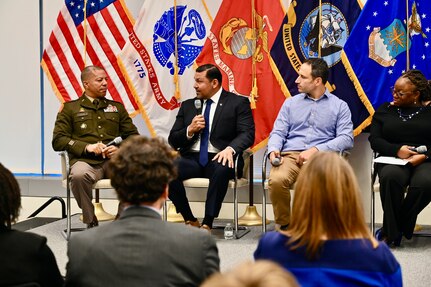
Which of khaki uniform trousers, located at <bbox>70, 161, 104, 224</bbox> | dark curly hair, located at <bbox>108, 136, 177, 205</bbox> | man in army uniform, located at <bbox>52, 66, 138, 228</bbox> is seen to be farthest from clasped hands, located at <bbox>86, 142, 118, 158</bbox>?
dark curly hair, located at <bbox>108, 136, 177, 205</bbox>

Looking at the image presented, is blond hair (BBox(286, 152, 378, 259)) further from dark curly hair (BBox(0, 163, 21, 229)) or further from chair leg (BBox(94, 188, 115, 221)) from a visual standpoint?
chair leg (BBox(94, 188, 115, 221))

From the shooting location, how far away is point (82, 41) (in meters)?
6.56

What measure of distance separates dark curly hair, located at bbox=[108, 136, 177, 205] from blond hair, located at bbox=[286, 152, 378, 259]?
43cm

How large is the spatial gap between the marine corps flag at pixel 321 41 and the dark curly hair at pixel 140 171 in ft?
12.0

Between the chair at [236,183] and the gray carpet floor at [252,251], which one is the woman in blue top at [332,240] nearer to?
the gray carpet floor at [252,251]

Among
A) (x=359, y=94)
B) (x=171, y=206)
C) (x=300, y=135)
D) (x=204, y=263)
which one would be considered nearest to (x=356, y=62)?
(x=359, y=94)

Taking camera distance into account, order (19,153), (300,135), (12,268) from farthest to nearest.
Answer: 1. (19,153)
2. (300,135)
3. (12,268)

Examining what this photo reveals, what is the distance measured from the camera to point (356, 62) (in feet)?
18.4

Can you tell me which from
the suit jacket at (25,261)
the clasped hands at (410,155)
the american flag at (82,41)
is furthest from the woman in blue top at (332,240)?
the american flag at (82,41)

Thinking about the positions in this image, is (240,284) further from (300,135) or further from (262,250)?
(300,135)

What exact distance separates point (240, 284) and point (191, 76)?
5.27 meters

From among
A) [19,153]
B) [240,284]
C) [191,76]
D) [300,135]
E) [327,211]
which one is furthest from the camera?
[19,153]

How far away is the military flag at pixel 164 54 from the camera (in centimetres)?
626

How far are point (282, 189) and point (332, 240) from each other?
10.0 feet
